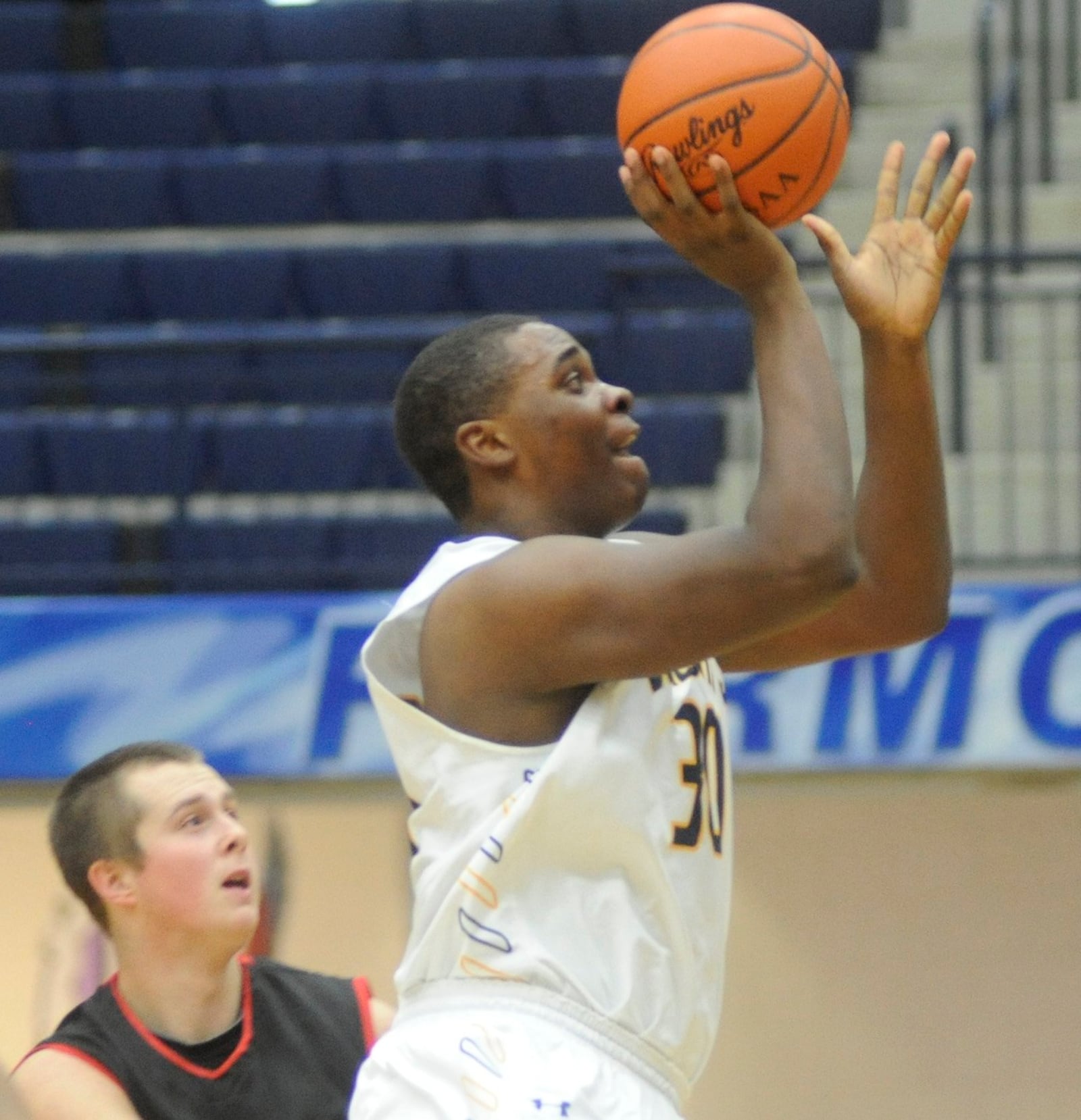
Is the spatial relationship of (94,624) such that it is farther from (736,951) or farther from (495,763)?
(495,763)

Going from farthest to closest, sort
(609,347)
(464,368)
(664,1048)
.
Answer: (609,347) → (464,368) → (664,1048)

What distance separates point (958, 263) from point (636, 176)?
4148mm

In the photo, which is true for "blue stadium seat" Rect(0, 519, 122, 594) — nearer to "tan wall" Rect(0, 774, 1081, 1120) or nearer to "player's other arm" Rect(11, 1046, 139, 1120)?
"tan wall" Rect(0, 774, 1081, 1120)

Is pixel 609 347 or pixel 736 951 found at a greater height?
pixel 609 347

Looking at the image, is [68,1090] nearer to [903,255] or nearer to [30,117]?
[903,255]

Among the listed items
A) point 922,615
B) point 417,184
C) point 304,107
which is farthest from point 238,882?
point 304,107

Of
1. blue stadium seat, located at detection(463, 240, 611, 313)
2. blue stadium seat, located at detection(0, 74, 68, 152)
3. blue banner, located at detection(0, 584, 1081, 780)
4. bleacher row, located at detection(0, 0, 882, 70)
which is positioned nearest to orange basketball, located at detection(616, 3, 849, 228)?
blue banner, located at detection(0, 584, 1081, 780)

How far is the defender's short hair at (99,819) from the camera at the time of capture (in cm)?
294

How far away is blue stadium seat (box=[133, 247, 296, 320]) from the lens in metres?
7.95

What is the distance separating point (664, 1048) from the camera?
2.07 m

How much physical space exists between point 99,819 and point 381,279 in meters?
5.19

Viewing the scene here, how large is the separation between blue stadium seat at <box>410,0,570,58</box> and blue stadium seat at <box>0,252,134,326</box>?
2.03m

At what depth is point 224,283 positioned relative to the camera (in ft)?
26.1

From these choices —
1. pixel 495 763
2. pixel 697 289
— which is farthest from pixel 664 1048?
pixel 697 289
